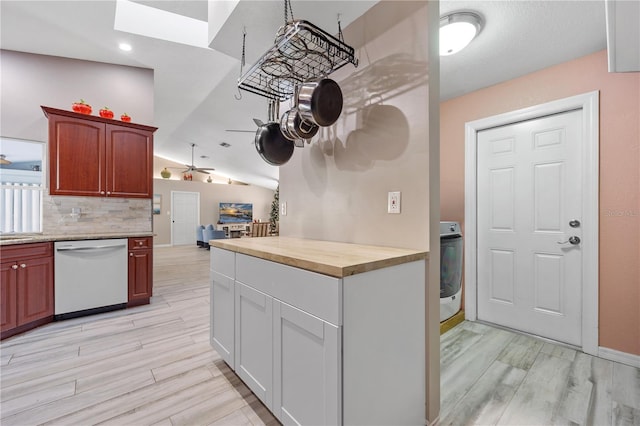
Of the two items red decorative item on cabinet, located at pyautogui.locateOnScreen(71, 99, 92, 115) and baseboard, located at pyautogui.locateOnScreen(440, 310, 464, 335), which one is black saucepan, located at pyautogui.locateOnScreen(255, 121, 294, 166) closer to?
baseboard, located at pyautogui.locateOnScreen(440, 310, 464, 335)

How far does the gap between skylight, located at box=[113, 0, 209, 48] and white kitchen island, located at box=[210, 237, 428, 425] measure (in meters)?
2.64

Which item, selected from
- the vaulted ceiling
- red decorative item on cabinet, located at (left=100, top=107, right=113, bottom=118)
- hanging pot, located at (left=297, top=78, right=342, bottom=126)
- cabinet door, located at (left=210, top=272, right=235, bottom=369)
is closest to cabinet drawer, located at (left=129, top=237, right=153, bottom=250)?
red decorative item on cabinet, located at (left=100, top=107, right=113, bottom=118)

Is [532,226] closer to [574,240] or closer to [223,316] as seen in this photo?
[574,240]

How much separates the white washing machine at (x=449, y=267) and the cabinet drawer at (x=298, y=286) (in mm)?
1689

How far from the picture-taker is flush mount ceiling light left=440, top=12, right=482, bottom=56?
1675 millimetres

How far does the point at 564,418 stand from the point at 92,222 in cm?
456

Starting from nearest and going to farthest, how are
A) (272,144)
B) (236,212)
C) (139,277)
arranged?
(272,144) < (139,277) < (236,212)

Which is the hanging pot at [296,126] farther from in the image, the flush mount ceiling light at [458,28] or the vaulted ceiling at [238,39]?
the flush mount ceiling light at [458,28]

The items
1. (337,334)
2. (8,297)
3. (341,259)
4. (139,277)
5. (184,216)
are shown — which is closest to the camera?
(337,334)

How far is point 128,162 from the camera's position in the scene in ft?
10.9

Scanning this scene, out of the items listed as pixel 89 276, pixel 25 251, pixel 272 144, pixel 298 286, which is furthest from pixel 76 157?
A: pixel 298 286

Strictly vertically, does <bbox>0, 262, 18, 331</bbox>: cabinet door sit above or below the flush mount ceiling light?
below

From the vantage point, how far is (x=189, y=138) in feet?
23.7

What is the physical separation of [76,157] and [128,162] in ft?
1.54
